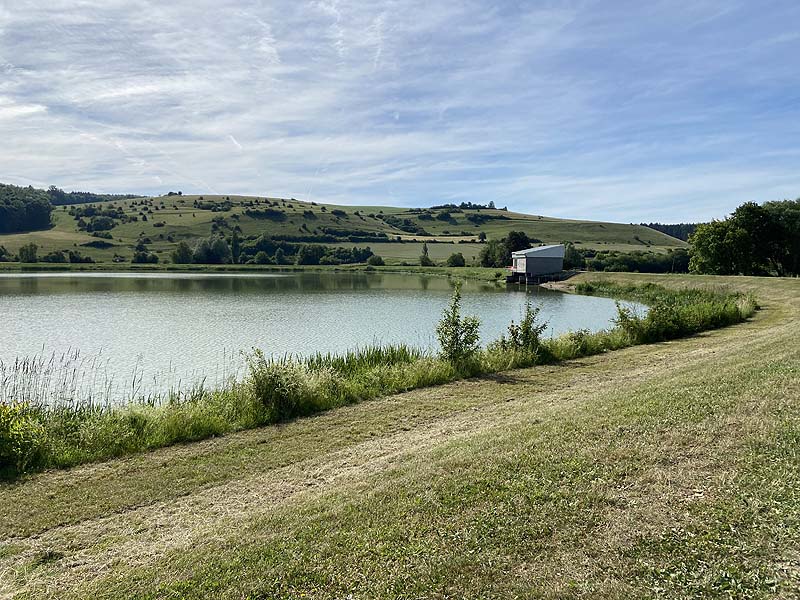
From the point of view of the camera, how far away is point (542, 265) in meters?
73.4

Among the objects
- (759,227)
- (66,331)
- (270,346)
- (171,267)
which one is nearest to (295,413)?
(270,346)

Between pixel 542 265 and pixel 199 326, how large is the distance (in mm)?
55863

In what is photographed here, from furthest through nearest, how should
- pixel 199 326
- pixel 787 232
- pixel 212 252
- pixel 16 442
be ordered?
1. pixel 212 252
2. pixel 787 232
3. pixel 199 326
4. pixel 16 442

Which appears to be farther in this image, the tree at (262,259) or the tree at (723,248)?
the tree at (262,259)

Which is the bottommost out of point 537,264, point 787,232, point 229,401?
point 229,401

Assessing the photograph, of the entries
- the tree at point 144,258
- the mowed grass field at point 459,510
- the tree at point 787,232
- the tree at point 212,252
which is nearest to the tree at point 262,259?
the tree at point 212,252

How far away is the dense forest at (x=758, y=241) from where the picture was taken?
4625cm

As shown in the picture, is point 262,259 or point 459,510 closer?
point 459,510

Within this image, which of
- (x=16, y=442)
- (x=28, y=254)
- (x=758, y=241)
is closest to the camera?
(x=16, y=442)

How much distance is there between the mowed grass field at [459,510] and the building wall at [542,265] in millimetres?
65047

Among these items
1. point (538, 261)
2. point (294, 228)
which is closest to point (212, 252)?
point (294, 228)

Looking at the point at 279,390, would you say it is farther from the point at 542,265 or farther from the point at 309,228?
the point at 309,228

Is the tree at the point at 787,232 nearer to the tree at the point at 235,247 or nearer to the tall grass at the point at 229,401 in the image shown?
the tall grass at the point at 229,401

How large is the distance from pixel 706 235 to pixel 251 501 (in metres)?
56.7
